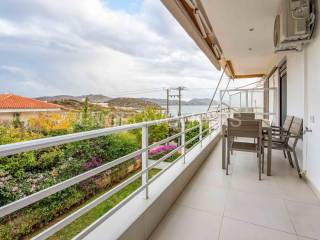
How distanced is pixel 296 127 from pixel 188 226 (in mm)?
2097

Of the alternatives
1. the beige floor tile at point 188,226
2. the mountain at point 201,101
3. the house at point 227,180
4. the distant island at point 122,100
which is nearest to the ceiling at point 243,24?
the house at point 227,180

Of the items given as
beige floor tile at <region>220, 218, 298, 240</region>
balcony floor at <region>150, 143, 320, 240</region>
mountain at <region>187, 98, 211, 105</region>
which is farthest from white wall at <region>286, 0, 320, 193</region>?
mountain at <region>187, 98, 211, 105</region>

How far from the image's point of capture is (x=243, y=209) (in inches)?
73.6

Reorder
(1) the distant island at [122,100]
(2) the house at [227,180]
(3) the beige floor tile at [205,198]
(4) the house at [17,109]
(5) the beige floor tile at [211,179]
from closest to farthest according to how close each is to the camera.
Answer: (2) the house at [227,180]
(3) the beige floor tile at [205,198]
(5) the beige floor tile at [211,179]
(4) the house at [17,109]
(1) the distant island at [122,100]

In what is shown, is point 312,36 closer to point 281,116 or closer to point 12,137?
point 281,116

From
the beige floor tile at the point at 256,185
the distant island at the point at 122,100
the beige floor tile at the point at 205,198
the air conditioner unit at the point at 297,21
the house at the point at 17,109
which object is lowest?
the beige floor tile at the point at 205,198

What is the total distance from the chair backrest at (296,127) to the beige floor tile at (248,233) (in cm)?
153

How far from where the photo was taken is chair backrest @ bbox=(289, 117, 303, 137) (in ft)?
8.48

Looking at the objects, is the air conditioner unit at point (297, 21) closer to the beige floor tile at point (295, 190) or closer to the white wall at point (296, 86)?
the white wall at point (296, 86)

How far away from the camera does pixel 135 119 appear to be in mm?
6297

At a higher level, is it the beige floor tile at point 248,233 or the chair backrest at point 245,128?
the chair backrest at point 245,128

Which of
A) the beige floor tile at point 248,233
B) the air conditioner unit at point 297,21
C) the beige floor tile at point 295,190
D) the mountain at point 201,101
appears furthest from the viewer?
the mountain at point 201,101

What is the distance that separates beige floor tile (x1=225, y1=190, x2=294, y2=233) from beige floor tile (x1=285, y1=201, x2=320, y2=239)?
2.0 inches

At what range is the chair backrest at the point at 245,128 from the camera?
2.64 meters
